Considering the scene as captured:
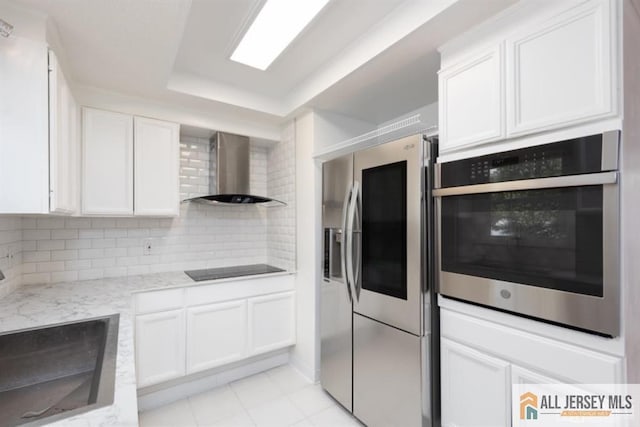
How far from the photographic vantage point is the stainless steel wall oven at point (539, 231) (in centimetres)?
107

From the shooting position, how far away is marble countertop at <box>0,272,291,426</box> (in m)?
0.73

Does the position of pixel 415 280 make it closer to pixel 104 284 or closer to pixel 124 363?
pixel 124 363

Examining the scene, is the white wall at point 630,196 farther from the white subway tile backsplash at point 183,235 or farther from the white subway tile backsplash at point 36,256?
the white subway tile backsplash at point 36,256

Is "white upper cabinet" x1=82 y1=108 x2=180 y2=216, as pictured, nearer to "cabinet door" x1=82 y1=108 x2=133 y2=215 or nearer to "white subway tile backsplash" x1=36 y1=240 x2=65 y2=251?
"cabinet door" x1=82 y1=108 x2=133 y2=215

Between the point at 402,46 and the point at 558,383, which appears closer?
the point at 558,383

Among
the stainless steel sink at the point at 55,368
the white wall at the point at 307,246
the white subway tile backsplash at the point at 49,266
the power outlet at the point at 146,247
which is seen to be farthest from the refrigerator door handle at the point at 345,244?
the white subway tile backsplash at the point at 49,266

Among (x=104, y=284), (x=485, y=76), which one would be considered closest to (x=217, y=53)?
(x=485, y=76)

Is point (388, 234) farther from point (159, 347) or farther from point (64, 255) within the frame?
point (64, 255)

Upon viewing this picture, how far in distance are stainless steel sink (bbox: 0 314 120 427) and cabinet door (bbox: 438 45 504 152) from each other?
69.6 inches

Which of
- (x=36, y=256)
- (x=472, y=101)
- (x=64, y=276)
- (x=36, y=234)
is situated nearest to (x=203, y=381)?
(x=64, y=276)

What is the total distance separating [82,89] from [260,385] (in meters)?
2.76

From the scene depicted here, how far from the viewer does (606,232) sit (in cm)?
106
